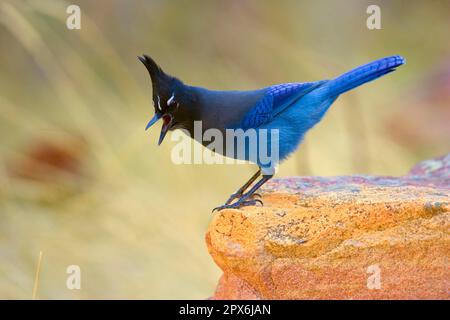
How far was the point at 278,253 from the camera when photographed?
9.53 ft

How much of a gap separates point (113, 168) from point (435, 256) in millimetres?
2446

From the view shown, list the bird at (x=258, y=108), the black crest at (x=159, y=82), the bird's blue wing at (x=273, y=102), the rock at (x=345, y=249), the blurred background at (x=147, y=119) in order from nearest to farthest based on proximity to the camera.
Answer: the rock at (x=345, y=249) < the black crest at (x=159, y=82) < the bird at (x=258, y=108) < the bird's blue wing at (x=273, y=102) < the blurred background at (x=147, y=119)

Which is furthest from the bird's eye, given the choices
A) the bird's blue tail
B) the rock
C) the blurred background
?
the blurred background

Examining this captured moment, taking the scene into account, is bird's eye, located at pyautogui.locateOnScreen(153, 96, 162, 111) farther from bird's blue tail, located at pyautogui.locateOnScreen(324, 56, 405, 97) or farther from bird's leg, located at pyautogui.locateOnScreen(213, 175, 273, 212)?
bird's blue tail, located at pyautogui.locateOnScreen(324, 56, 405, 97)

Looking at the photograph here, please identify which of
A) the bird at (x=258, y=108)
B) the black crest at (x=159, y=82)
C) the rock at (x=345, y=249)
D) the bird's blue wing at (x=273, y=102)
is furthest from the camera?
the bird's blue wing at (x=273, y=102)

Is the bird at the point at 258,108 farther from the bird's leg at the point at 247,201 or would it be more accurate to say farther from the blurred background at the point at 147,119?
the blurred background at the point at 147,119

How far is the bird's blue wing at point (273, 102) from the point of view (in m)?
3.37

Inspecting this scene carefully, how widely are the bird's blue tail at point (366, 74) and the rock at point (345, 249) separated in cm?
57

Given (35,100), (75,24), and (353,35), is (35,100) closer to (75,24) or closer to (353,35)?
(75,24)

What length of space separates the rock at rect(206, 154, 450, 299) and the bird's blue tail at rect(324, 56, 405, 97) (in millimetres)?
574

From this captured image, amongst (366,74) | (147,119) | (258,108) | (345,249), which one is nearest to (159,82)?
(258,108)

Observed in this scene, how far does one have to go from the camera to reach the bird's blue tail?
10.9 ft

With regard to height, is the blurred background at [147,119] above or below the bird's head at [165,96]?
above

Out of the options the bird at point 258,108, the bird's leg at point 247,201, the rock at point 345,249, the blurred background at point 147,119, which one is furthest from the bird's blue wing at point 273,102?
the blurred background at point 147,119
